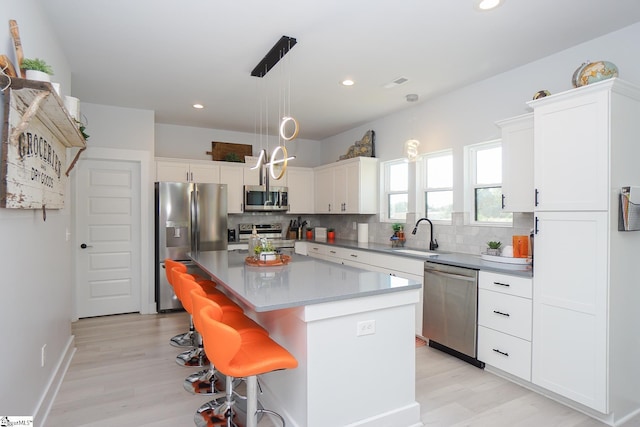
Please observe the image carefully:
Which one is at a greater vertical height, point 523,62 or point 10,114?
point 523,62

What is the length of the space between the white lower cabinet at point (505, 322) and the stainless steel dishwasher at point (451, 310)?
0.07 meters

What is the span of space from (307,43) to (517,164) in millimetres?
2088

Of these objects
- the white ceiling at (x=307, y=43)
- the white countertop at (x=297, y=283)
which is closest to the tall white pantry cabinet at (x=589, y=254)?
the white ceiling at (x=307, y=43)

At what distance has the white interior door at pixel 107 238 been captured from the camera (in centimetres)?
460

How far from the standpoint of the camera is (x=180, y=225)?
4871mm

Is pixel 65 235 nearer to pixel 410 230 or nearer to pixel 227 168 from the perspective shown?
pixel 227 168

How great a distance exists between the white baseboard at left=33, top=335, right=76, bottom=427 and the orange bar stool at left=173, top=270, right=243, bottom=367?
0.90 meters

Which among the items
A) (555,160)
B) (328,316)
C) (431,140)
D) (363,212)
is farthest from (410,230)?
(328,316)

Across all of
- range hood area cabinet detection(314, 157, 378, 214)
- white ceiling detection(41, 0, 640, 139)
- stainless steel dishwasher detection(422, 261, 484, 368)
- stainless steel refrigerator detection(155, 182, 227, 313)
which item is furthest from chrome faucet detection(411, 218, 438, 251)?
stainless steel refrigerator detection(155, 182, 227, 313)

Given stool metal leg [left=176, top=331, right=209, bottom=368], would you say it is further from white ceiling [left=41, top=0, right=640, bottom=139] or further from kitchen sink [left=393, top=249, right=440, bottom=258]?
white ceiling [left=41, top=0, right=640, bottom=139]

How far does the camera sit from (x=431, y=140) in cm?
435

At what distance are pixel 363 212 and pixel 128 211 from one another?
10.9ft

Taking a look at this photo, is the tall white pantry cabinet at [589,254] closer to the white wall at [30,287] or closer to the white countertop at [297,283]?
the white countertop at [297,283]

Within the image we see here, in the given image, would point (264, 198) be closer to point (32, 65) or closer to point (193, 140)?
point (193, 140)
